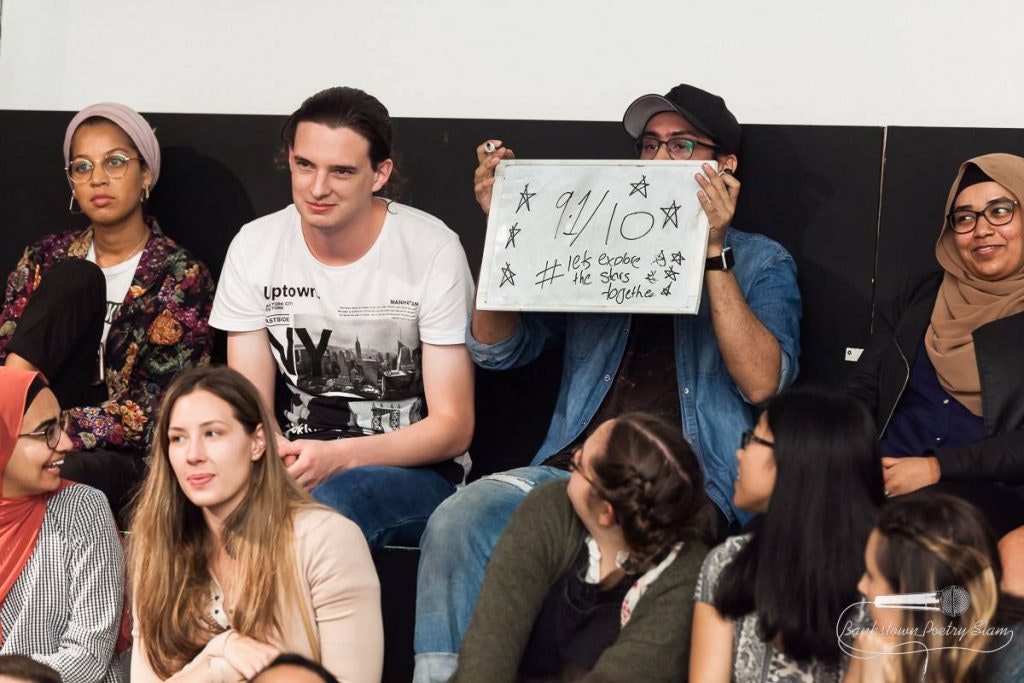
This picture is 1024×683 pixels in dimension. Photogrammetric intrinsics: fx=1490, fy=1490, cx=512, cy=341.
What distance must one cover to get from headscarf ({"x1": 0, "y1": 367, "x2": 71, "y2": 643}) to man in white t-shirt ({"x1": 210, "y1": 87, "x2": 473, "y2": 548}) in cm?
65

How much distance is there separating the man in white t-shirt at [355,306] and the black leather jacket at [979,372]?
101cm

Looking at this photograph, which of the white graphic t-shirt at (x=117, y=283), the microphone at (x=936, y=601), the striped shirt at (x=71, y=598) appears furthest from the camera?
the white graphic t-shirt at (x=117, y=283)

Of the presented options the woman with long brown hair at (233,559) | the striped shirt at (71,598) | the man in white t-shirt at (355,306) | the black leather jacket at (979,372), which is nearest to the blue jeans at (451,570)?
the woman with long brown hair at (233,559)

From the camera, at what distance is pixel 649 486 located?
293 centimetres

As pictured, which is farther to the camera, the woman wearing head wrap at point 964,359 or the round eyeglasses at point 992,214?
the round eyeglasses at point 992,214

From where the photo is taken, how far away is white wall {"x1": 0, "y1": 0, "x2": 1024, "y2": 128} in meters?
4.09

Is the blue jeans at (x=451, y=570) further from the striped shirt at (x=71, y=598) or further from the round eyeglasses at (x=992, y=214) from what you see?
the round eyeglasses at (x=992, y=214)

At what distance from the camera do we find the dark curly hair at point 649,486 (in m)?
2.93

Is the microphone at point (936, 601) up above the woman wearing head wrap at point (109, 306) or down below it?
below

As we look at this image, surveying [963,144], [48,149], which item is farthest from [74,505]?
[963,144]

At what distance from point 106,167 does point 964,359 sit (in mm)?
2491

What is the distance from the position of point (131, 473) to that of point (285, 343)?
554mm

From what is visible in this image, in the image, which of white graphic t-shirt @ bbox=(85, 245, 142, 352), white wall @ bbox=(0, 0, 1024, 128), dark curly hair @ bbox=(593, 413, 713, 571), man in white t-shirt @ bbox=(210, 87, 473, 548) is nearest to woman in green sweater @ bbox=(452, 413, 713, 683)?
dark curly hair @ bbox=(593, 413, 713, 571)

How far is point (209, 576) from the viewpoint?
10.1 ft
